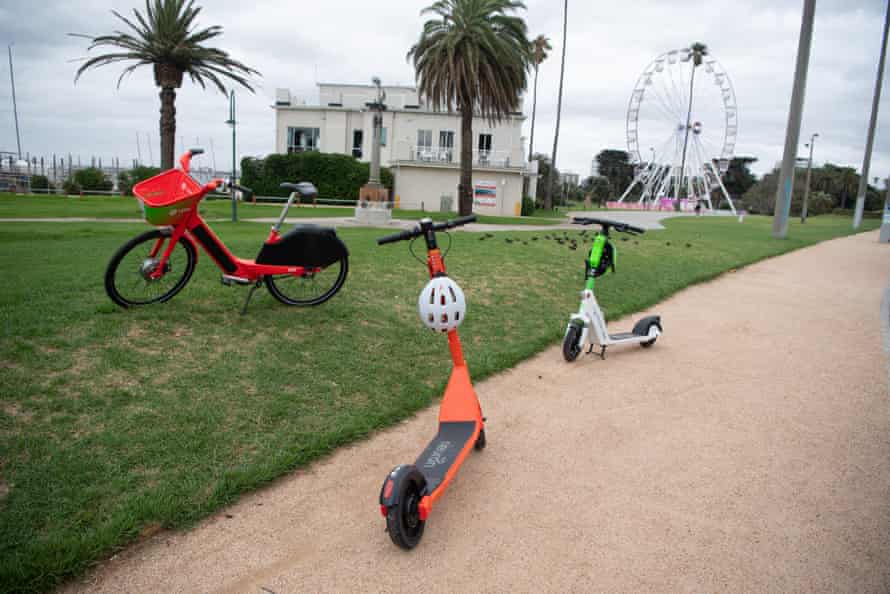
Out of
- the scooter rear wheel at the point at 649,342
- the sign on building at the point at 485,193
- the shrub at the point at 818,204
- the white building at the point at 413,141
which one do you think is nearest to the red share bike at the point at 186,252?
the scooter rear wheel at the point at 649,342

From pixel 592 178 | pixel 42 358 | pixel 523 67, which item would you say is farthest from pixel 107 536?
pixel 592 178

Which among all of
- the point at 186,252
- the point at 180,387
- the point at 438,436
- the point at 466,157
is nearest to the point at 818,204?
the point at 466,157

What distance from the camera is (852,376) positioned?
552 cm

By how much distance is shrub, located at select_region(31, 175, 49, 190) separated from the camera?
40.5 m

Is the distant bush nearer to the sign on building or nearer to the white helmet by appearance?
the sign on building

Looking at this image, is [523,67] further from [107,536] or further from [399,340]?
[107,536]

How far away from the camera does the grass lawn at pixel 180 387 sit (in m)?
2.82

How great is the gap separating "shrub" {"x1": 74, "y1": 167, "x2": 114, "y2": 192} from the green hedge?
10.8 metres

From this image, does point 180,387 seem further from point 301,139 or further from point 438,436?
point 301,139

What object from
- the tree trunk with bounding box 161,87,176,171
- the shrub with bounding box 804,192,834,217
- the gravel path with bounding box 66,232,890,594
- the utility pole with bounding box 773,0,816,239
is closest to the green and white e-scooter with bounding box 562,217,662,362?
the gravel path with bounding box 66,232,890,594

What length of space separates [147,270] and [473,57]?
21823 millimetres

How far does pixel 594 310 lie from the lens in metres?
5.68

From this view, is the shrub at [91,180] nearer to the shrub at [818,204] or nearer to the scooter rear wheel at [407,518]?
the scooter rear wheel at [407,518]

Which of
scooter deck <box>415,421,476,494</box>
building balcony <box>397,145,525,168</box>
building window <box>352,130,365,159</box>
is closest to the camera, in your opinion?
scooter deck <box>415,421,476,494</box>
